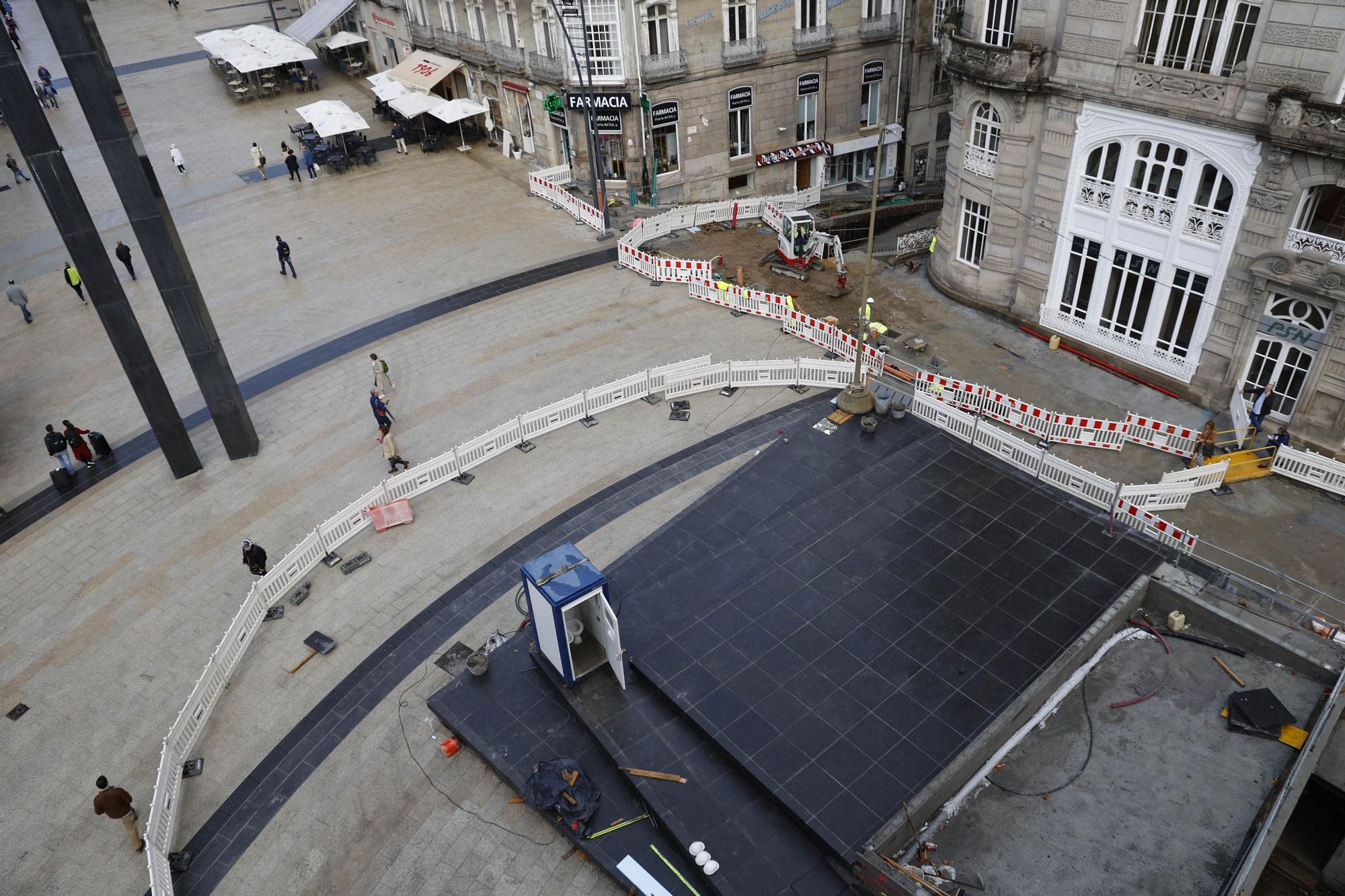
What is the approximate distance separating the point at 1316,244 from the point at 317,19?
60.3 metres

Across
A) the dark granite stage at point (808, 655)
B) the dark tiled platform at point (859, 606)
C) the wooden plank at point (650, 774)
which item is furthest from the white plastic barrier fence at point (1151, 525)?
the wooden plank at point (650, 774)

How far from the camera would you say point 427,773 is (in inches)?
619

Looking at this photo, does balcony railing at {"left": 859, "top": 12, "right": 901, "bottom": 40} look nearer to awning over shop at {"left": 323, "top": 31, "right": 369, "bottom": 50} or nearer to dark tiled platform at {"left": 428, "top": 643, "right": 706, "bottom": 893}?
dark tiled platform at {"left": 428, "top": 643, "right": 706, "bottom": 893}

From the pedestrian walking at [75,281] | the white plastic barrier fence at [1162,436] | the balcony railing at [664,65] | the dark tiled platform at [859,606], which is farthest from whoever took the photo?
the balcony railing at [664,65]

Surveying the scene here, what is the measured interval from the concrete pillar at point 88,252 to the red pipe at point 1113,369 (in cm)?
2613

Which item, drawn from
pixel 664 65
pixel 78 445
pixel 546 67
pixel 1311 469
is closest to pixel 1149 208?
pixel 1311 469

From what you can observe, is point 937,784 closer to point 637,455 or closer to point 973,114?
point 637,455

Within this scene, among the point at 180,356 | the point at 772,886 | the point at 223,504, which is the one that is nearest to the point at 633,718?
the point at 772,886

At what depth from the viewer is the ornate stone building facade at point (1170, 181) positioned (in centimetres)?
2148

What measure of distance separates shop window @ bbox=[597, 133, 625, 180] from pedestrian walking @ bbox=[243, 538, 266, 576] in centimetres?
2545

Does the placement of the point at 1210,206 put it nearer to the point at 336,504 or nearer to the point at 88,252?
the point at 336,504

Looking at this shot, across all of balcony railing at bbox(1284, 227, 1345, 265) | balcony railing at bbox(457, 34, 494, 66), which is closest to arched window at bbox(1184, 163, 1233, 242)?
balcony railing at bbox(1284, 227, 1345, 265)

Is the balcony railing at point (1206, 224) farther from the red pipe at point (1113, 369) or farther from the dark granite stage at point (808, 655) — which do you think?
the dark granite stage at point (808, 655)

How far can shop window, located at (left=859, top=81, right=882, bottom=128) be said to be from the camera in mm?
43812
